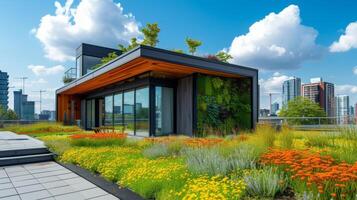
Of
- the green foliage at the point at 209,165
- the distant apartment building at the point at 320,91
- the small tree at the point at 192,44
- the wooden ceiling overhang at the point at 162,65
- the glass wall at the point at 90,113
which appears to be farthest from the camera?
the distant apartment building at the point at 320,91

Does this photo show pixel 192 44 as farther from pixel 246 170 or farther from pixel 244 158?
pixel 246 170

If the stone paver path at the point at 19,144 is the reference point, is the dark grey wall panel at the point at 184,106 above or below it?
above

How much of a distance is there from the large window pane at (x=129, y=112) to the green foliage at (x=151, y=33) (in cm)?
861

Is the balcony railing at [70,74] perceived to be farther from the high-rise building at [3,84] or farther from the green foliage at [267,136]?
the high-rise building at [3,84]

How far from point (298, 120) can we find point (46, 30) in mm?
15708

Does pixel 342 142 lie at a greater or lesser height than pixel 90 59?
lesser

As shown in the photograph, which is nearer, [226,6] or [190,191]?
[190,191]

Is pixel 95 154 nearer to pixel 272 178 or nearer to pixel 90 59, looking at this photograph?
pixel 272 178

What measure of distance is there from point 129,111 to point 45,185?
28.3 feet

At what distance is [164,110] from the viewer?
11.7 metres

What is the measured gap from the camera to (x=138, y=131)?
12.0 m

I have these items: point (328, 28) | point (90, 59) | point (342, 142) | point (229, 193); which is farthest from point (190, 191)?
point (90, 59)

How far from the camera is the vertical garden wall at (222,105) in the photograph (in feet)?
36.6

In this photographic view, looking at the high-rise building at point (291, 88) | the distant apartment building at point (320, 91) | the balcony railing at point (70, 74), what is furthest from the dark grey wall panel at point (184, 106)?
the high-rise building at point (291, 88)
